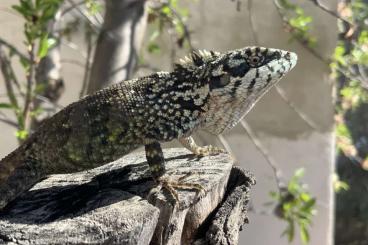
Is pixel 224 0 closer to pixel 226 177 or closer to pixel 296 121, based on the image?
pixel 296 121

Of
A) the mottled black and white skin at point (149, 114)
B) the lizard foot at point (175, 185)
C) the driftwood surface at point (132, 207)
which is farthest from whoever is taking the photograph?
the mottled black and white skin at point (149, 114)

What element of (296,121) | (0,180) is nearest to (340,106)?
(296,121)

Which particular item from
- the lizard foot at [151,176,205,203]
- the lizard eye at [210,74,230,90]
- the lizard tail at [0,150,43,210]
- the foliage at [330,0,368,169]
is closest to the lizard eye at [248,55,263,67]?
the lizard eye at [210,74,230,90]

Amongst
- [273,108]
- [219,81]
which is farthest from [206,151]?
[273,108]

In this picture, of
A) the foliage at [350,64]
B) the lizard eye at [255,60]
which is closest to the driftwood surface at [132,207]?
the lizard eye at [255,60]

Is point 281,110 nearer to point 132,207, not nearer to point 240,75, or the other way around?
point 240,75

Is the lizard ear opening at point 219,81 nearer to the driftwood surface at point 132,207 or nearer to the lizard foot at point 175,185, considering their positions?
the driftwood surface at point 132,207

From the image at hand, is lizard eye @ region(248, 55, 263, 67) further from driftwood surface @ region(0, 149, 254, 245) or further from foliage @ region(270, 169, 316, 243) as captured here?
foliage @ region(270, 169, 316, 243)
